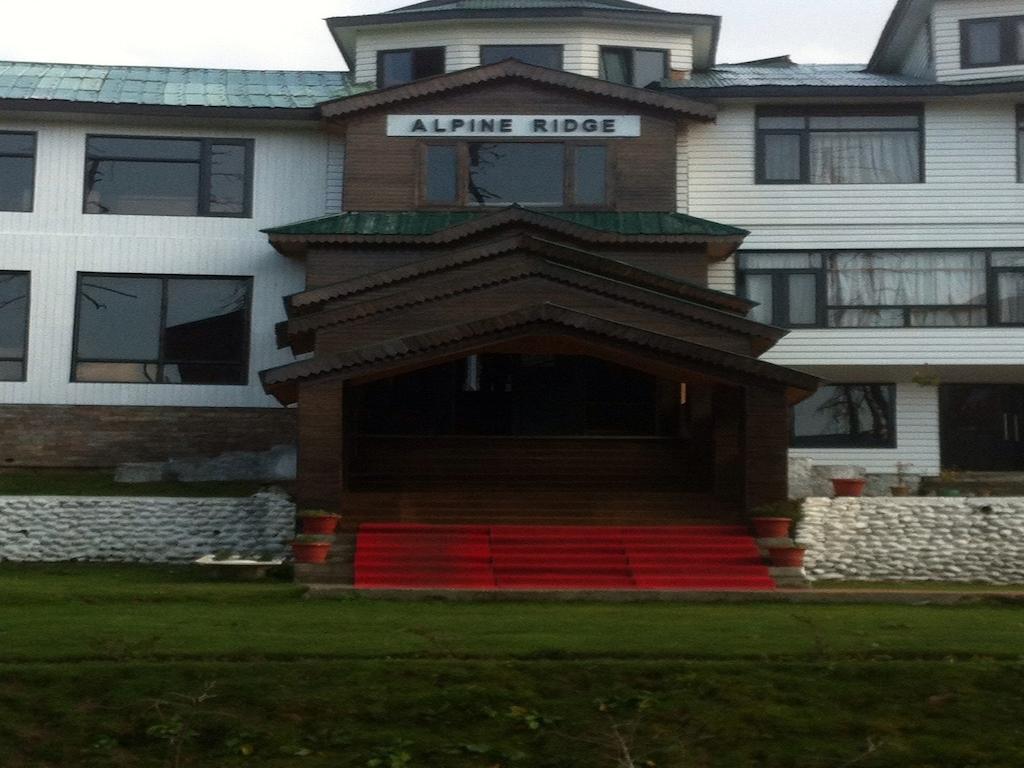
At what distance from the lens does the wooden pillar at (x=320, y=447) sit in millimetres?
20609

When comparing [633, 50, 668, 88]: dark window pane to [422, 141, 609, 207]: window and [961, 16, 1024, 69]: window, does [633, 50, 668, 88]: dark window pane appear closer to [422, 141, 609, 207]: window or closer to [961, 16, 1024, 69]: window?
[422, 141, 609, 207]: window

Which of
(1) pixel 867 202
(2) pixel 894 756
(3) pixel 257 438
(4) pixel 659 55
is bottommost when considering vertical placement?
(2) pixel 894 756

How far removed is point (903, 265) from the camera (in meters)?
28.8

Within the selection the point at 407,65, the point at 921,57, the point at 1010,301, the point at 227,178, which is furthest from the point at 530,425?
the point at 921,57

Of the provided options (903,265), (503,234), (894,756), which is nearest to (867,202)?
(903,265)

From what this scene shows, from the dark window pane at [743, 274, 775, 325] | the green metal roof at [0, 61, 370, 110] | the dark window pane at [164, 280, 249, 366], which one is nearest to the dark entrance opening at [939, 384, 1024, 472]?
the dark window pane at [743, 274, 775, 325]

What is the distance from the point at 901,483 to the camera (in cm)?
2822

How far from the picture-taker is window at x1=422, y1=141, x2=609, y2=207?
27719 millimetres

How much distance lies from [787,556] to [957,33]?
15324mm

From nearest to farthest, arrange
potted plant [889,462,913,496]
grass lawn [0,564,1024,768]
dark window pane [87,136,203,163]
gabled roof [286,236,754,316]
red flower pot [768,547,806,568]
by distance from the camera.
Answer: grass lawn [0,564,1024,768] → red flower pot [768,547,806,568] → gabled roof [286,236,754,316] → potted plant [889,462,913,496] → dark window pane [87,136,203,163]

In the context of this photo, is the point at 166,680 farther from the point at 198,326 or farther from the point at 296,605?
the point at 198,326

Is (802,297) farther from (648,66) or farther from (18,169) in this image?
(18,169)

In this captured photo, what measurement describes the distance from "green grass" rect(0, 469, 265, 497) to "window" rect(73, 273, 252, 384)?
2.74 meters

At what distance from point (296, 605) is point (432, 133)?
536 inches
